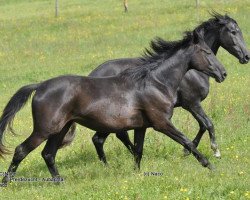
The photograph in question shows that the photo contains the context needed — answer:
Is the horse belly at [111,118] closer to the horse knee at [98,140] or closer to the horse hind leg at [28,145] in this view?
the horse hind leg at [28,145]

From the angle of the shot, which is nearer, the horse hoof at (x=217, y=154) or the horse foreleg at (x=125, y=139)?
the horse hoof at (x=217, y=154)

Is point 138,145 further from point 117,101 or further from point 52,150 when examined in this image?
point 52,150

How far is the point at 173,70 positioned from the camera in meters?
9.66

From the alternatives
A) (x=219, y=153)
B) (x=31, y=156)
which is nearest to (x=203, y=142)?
(x=219, y=153)

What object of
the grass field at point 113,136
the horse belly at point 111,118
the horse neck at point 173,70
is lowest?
the grass field at point 113,136

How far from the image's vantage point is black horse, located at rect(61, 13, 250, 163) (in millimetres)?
11219

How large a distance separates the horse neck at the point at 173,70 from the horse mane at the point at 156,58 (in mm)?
106

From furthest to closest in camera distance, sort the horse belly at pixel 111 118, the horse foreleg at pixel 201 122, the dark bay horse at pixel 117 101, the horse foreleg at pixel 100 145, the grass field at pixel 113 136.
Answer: the horse foreleg at pixel 201 122 < the horse foreleg at pixel 100 145 < the horse belly at pixel 111 118 < the dark bay horse at pixel 117 101 < the grass field at pixel 113 136

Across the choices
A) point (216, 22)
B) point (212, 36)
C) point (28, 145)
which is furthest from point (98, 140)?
point (216, 22)

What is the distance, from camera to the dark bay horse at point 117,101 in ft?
29.5

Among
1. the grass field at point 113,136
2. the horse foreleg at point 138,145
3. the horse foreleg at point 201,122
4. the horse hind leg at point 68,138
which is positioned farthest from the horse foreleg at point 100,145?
the horse foreleg at point 201,122

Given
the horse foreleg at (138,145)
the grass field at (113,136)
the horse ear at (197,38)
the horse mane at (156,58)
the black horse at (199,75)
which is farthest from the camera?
the black horse at (199,75)

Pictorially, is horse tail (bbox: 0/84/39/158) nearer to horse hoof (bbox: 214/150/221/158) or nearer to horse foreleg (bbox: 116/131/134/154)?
horse foreleg (bbox: 116/131/134/154)

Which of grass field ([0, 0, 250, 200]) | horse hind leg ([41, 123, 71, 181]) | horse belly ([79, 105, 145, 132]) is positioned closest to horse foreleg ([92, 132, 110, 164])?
grass field ([0, 0, 250, 200])
